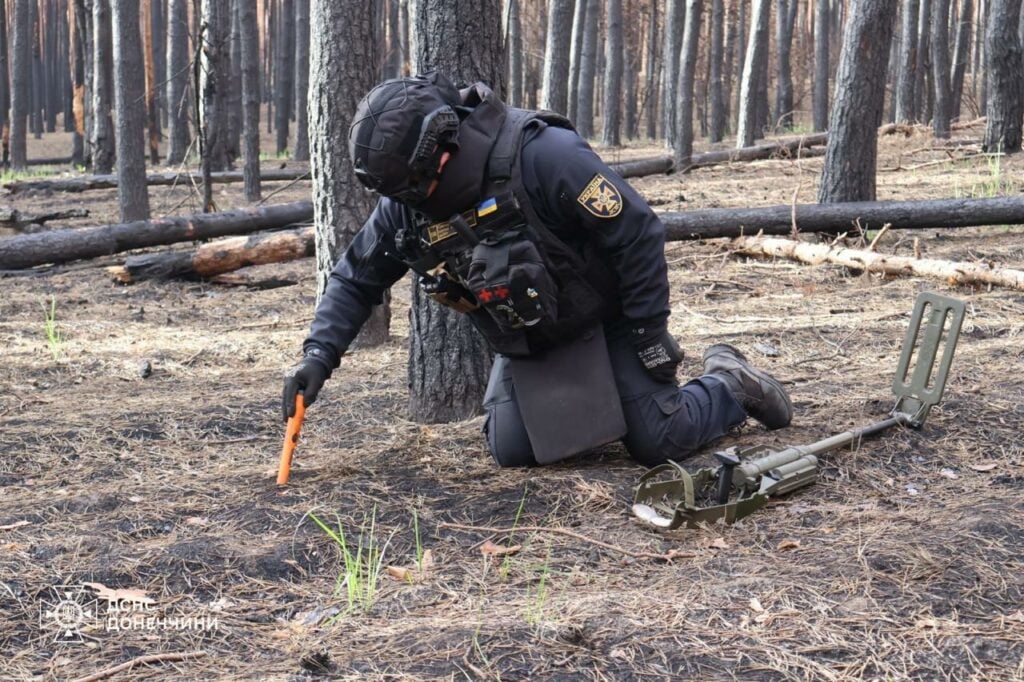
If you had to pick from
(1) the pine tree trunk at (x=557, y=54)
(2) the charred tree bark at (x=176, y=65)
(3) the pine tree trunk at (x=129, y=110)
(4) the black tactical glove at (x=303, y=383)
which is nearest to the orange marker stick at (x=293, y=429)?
(4) the black tactical glove at (x=303, y=383)

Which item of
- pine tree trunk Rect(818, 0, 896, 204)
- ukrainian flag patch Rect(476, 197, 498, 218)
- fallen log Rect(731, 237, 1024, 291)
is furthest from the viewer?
pine tree trunk Rect(818, 0, 896, 204)

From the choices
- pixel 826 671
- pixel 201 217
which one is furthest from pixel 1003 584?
pixel 201 217

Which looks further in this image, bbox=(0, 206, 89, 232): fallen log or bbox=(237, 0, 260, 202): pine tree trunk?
bbox=(237, 0, 260, 202): pine tree trunk

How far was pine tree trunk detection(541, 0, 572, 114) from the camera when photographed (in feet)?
44.6

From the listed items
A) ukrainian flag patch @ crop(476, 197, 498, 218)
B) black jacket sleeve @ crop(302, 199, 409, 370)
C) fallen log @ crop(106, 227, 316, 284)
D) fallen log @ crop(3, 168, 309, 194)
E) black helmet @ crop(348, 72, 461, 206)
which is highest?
black helmet @ crop(348, 72, 461, 206)

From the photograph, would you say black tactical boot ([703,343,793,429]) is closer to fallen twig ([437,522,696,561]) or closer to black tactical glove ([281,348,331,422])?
fallen twig ([437,522,696,561])

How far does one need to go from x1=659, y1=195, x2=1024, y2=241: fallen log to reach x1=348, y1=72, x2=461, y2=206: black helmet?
537cm

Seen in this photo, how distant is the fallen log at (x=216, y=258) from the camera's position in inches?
337

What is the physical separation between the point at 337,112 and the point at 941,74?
12040mm

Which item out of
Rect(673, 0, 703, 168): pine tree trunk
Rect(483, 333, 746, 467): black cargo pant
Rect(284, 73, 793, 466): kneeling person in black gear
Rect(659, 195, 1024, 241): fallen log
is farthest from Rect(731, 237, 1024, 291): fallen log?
Rect(673, 0, 703, 168): pine tree trunk

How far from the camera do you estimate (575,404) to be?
382 cm

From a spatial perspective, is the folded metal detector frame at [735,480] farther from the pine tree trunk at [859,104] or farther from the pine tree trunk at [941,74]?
the pine tree trunk at [941,74]

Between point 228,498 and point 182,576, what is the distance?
68 cm

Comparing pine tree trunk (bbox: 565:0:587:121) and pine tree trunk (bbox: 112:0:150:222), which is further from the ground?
pine tree trunk (bbox: 565:0:587:121)
